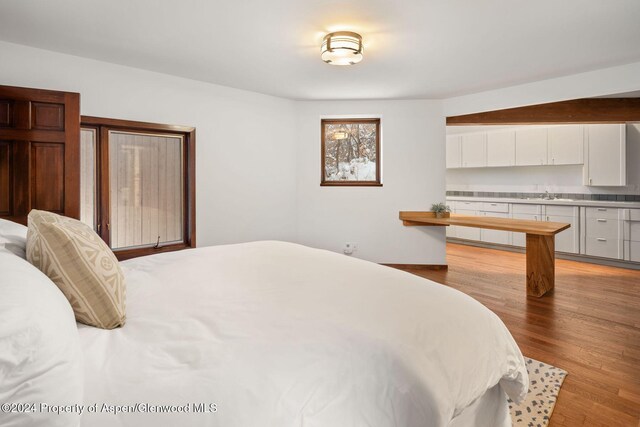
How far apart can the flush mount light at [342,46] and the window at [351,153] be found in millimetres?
2206

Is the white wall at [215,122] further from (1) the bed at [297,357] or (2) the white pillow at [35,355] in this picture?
(2) the white pillow at [35,355]

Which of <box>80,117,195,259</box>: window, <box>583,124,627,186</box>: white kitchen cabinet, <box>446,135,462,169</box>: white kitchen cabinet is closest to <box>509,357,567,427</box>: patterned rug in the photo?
<box>80,117,195,259</box>: window

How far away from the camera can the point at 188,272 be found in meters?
1.69

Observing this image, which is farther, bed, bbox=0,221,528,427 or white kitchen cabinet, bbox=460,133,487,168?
white kitchen cabinet, bbox=460,133,487,168

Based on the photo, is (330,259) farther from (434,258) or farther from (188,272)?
(434,258)

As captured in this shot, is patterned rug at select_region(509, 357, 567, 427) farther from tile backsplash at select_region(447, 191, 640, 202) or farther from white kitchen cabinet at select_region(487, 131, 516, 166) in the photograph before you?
white kitchen cabinet at select_region(487, 131, 516, 166)

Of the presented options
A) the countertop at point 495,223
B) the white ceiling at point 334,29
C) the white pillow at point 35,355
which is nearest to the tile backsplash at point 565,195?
the countertop at point 495,223

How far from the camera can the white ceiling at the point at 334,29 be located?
2.38m

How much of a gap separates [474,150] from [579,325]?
4.88 metres

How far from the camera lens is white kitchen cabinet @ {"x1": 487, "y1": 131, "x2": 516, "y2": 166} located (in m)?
6.70

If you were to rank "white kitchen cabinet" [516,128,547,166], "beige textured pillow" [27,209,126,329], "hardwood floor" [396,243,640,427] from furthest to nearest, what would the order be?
1. "white kitchen cabinet" [516,128,547,166]
2. "hardwood floor" [396,243,640,427]
3. "beige textured pillow" [27,209,126,329]

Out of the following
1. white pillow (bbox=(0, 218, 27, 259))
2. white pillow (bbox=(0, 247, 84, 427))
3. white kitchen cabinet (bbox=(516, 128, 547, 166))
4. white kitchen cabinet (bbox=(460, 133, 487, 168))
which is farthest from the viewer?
white kitchen cabinet (bbox=(460, 133, 487, 168))

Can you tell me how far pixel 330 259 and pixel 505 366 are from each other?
0.92m

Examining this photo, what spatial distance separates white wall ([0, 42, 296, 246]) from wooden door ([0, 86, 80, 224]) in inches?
19.3
